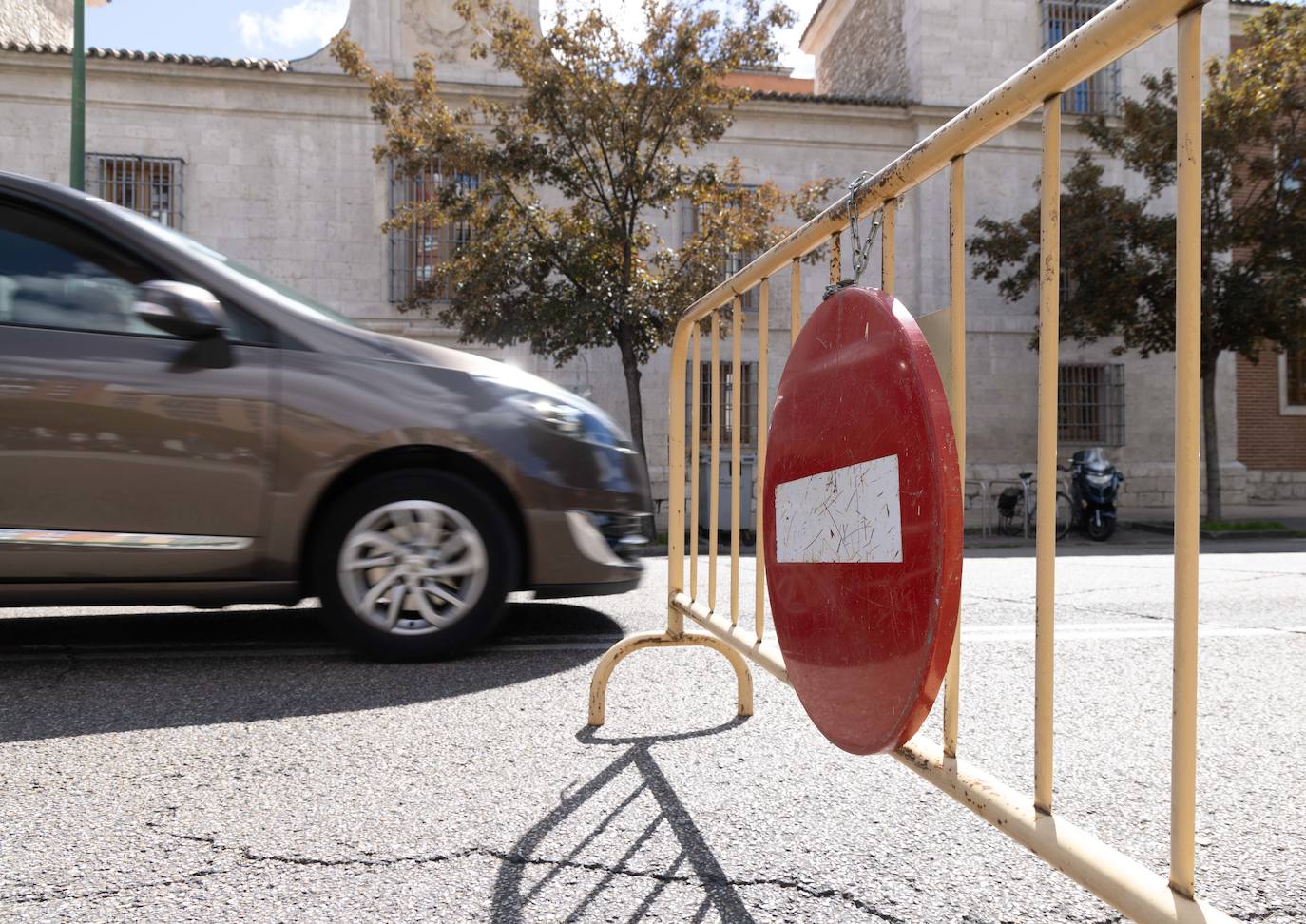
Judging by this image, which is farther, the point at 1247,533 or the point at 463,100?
the point at 463,100

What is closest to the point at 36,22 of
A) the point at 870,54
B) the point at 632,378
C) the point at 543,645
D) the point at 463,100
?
the point at 463,100

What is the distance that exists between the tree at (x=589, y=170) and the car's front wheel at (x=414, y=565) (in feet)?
33.5

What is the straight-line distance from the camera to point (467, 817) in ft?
7.58

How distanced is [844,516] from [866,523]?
9cm

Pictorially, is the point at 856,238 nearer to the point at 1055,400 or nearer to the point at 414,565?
the point at 1055,400

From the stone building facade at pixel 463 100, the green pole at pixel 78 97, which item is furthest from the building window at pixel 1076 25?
the green pole at pixel 78 97

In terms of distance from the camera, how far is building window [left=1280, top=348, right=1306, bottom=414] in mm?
21203

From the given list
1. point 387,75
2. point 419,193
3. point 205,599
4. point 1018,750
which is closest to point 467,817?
point 1018,750

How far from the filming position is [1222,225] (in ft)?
48.8

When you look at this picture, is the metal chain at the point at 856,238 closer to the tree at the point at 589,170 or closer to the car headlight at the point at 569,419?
the car headlight at the point at 569,419

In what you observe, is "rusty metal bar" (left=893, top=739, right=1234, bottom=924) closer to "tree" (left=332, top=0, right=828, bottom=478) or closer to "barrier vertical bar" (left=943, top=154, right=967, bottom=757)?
"barrier vertical bar" (left=943, top=154, right=967, bottom=757)

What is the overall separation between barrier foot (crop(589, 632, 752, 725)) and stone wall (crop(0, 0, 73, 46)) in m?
21.8

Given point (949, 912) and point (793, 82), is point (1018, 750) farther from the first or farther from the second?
point (793, 82)

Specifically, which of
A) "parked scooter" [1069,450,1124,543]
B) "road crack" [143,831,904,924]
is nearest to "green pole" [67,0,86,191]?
"road crack" [143,831,904,924]
